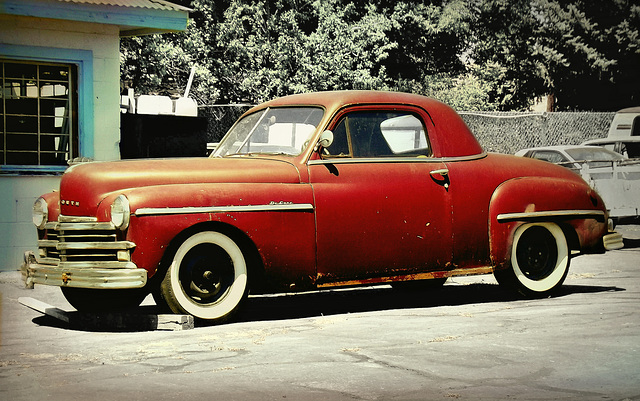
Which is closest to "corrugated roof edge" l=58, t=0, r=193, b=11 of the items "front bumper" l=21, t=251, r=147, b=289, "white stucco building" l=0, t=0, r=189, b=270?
"white stucco building" l=0, t=0, r=189, b=270

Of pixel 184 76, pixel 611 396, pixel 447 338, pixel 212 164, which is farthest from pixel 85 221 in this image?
pixel 184 76

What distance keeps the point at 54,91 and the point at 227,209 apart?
19.1 feet

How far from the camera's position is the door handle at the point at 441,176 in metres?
8.51

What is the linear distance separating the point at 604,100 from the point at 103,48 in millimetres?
25699

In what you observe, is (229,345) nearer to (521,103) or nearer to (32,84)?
(32,84)

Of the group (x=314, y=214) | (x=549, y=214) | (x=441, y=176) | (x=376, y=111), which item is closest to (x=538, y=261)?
(x=549, y=214)

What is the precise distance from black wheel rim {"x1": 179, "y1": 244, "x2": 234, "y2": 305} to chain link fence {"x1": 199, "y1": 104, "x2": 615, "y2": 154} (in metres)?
17.8

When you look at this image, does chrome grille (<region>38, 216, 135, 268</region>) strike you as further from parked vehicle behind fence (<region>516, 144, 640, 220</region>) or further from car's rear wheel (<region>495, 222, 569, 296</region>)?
parked vehicle behind fence (<region>516, 144, 640, 220</region>)

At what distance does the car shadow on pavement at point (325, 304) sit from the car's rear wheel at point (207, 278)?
0.15m

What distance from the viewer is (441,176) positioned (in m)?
8.54

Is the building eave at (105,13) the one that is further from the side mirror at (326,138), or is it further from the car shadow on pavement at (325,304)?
the side mirror at (326,138)

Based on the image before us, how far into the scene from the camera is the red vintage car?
7516mm

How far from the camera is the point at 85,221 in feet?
24.7

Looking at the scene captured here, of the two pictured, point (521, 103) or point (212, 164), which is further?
point (521, 103)
